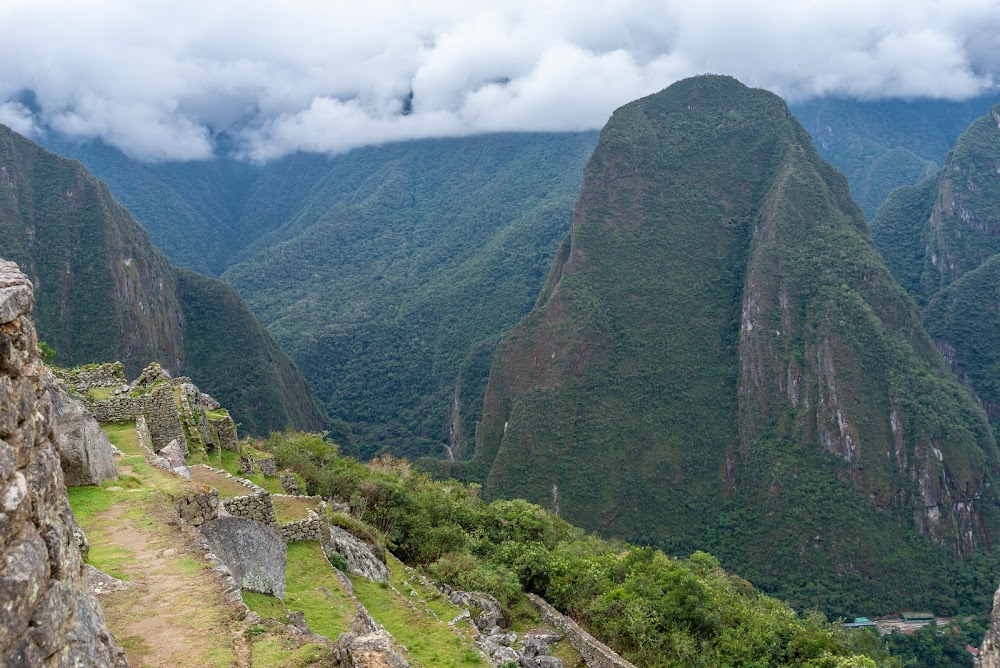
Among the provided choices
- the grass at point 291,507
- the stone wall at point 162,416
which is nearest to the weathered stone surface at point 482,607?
the grass at point 291,507

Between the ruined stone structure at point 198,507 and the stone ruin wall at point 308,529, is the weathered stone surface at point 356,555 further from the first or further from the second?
the ruined stone structure at point 198,507

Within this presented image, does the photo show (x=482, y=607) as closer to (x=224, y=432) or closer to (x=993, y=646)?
(x=224, y=432)

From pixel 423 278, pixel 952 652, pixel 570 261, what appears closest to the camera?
pixel 952 652

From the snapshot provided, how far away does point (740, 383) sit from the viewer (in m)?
86.4

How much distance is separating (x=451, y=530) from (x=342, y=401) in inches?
4431

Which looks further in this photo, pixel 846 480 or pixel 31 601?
pixel 846 480

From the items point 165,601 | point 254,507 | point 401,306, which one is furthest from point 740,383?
point 401,306

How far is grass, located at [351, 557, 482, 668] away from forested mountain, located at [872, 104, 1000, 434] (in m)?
119

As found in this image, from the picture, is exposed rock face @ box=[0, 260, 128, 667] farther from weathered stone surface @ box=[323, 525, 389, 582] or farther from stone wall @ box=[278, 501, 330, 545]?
weathered stone surface @ box=[323, 525, 389, 582]

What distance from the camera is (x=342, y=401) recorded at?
129m

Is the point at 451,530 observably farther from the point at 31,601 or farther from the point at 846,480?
the point at 846,480

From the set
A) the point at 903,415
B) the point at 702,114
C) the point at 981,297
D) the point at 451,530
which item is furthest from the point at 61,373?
the point at 981,297

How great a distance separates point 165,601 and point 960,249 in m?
161

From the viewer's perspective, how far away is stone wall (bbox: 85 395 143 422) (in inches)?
653
